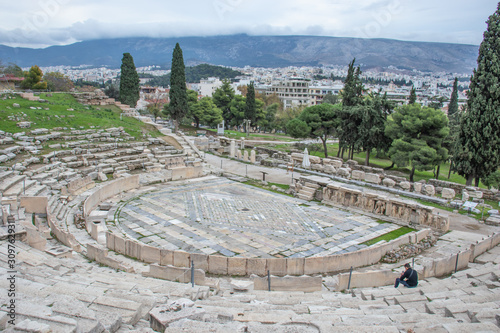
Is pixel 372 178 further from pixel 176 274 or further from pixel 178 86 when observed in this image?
pixel 178 86

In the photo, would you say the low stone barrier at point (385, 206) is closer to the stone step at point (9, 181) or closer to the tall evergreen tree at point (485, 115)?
the tall evergreen tree at point (485, 115)

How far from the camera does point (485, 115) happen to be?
22.7 meters

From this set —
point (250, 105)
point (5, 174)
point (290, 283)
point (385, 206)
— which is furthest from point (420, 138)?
point (250, 105)

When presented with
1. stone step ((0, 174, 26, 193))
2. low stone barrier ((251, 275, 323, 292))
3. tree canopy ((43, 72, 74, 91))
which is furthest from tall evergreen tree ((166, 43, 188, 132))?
low stone barrier ((251, 275, 323, 292))

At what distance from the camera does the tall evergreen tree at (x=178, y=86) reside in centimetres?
3872

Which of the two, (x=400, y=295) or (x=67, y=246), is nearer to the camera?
(x=400, y=295)

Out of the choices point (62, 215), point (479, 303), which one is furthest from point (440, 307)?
point (62, 215)

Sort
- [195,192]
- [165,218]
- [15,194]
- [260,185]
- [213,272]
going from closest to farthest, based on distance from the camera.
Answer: [213,272], [15,194], [165,218], [195,192], [260,185]

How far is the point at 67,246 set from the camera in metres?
12.3

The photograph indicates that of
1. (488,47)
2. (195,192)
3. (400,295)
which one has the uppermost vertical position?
(488,47)

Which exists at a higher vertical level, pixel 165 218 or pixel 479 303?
pixel 479 303

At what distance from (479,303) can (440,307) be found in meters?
0.95

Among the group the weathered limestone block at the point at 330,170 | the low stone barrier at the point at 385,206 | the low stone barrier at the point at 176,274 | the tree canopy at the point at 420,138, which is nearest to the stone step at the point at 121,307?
the low stone barrier at the point at 176,274

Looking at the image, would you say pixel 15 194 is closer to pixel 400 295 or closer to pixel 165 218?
pixel 165 218
